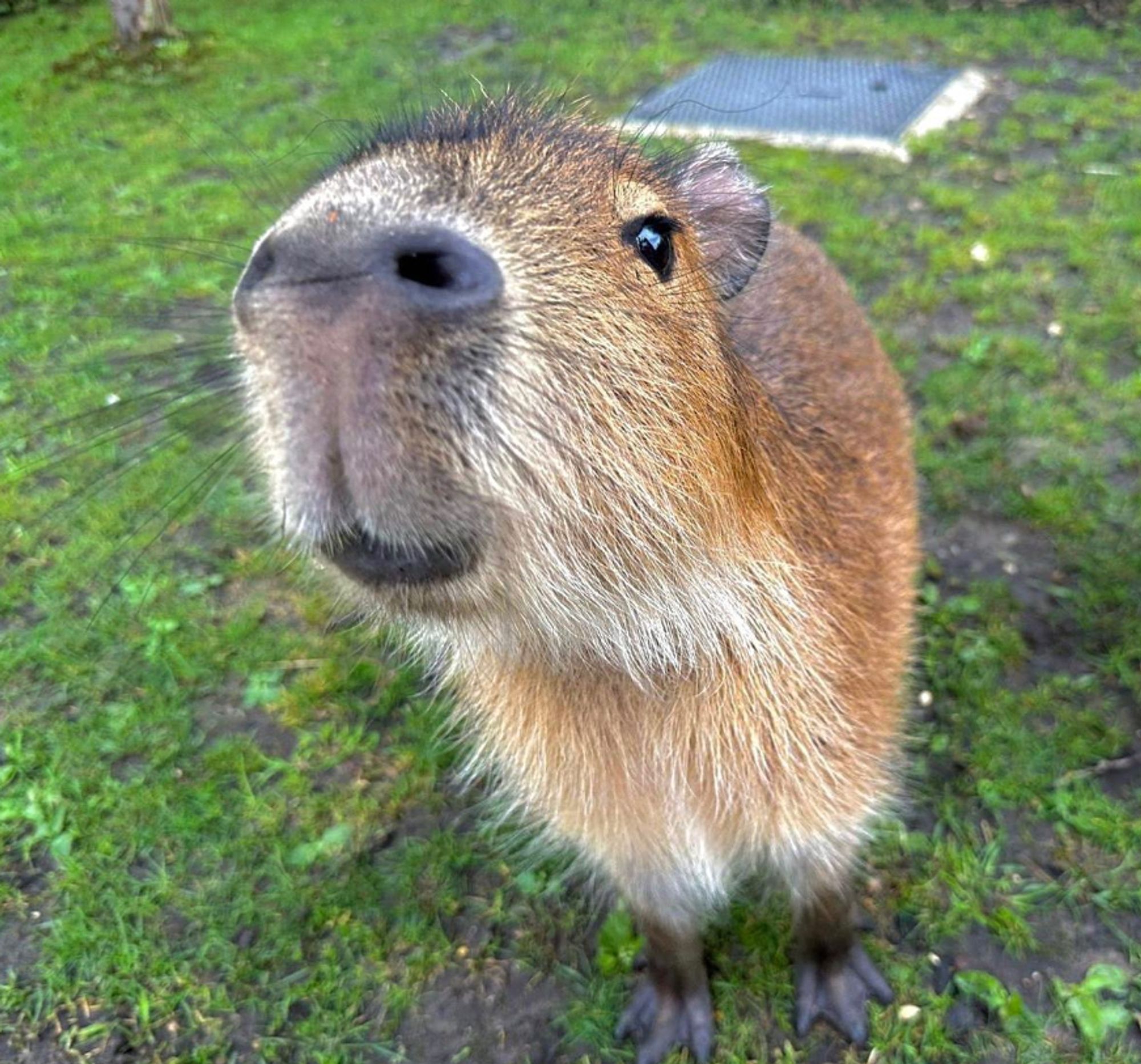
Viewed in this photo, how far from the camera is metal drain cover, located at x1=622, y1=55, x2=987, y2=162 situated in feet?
21.0

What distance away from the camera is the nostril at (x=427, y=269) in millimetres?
1112

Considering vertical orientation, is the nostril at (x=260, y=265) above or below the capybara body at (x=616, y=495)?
above

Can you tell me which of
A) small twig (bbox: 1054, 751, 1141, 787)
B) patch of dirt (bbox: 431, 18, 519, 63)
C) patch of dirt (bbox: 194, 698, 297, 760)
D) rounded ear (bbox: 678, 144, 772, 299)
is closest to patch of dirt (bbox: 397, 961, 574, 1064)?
patch of dirt (bbox: 194, 698, 297, 760)

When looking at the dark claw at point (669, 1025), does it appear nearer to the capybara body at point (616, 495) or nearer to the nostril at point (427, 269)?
the capybara body at point (616, 495)

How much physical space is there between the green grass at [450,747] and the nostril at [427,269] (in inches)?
26.8

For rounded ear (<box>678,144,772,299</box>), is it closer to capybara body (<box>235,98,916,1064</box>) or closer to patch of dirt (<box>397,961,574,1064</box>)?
capybara body (<box>235,98,916,1064</box>)

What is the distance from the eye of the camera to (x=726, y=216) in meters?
2.00

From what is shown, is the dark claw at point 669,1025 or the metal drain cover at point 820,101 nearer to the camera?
the dark claw at point 669,1025

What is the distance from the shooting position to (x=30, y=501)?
4398 mm

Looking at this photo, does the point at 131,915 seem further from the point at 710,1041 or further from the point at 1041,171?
the point at 1041,171

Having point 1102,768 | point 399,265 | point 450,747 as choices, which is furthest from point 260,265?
point 1102,768

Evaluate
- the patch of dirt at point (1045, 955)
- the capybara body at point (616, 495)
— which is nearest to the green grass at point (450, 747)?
the patch of dirt at point (1045, 955)

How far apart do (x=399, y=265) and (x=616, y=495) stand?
445 mm

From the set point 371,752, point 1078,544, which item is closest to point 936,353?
point 1078,544
